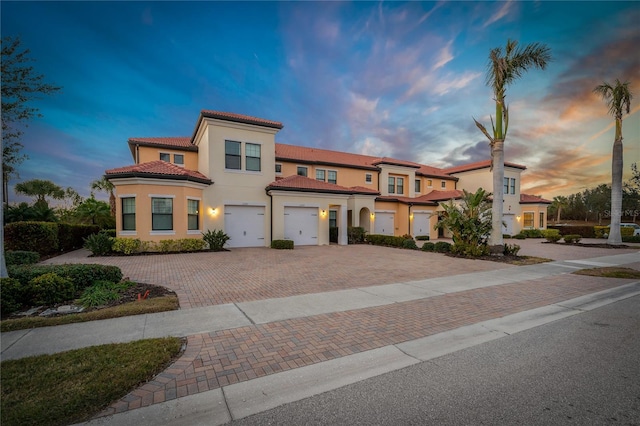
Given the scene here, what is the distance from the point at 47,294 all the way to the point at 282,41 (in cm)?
1493

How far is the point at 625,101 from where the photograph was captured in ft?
66.9

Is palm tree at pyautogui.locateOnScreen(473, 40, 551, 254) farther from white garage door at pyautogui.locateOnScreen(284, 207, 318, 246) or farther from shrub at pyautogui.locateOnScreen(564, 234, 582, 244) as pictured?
shrub at pyautogui.locateOnScreen(564, 234, 582, 244)

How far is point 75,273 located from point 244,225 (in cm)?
1168

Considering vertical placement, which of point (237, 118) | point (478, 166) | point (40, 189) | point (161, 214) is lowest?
point (161, 214)

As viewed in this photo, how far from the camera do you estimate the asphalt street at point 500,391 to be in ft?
8.66

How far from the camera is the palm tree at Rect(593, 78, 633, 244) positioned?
20250 millimetres

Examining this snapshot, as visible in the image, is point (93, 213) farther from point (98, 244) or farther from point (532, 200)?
point (532, 200)

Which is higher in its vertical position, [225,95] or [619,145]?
[225,95]

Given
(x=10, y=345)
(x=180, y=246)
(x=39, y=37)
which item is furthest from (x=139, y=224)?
(x=10, y=345)

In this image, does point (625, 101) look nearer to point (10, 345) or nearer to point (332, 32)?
point (332, 32)

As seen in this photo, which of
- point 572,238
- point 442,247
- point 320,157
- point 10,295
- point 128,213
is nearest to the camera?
point 10,295

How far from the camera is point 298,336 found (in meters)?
4.59

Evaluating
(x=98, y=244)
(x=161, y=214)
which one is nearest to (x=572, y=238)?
(x=161, y=214)

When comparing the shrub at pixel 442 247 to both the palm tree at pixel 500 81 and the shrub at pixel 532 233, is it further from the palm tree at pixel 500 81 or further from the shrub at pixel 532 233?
the shrub at pixel 532 233
